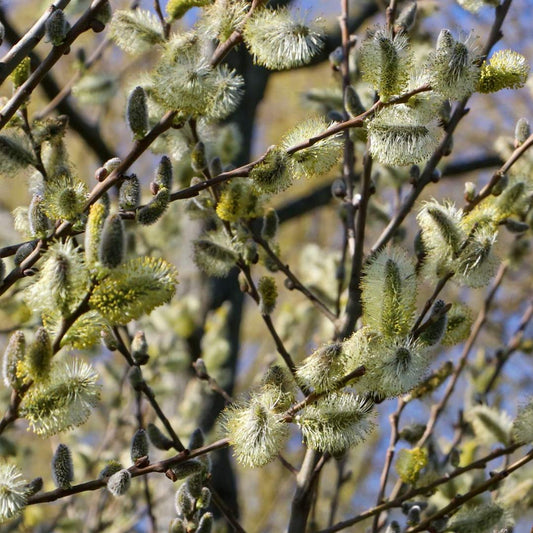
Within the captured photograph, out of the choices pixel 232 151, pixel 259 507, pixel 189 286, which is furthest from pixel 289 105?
pixel 232 151

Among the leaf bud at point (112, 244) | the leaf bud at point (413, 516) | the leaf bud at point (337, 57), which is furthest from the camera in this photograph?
the leaf bud at point (337, 57)

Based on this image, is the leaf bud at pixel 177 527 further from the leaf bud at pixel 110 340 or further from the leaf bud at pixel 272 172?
the leaf bud at pixel 272 172

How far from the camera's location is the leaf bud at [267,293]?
1.36 meters

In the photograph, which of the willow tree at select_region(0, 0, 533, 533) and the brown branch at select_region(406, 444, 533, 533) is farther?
the brown branch at select_region(406, 444, 533, 533)

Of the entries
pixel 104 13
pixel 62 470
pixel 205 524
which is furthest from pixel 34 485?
pixel 104 13

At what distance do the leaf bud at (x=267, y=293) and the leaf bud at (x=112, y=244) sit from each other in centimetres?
53

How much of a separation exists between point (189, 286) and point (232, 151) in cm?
136

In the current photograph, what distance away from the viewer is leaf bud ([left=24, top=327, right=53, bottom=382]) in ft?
2.87

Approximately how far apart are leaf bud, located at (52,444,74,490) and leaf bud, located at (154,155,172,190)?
16.1 inches

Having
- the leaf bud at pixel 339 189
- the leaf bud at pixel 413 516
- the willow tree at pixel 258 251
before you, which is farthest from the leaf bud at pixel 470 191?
the leaf bud at pixel 413 516

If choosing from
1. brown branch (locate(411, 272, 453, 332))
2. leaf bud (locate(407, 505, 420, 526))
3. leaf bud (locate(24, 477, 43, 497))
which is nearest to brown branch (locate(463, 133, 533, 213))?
brown branch (locate(411, 272, 453, 332))

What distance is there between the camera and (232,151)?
1926mm

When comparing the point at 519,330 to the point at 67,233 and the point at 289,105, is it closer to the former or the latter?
the point at 67,233

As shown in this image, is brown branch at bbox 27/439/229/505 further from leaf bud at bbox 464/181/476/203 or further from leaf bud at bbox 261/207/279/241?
leaf bud at bbox 464/181/476/203
